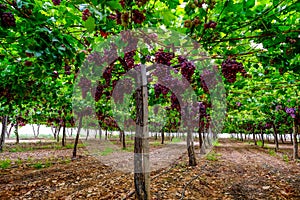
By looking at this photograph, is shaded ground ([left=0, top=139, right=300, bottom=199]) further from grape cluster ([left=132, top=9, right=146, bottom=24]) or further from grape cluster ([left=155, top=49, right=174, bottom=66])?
grape cluster ([left=132, top=9, right=146, bottom=24])

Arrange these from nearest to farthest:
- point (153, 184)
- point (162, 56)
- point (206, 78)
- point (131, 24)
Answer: point (131, 24)
point (162, 56)
point (206, 78)
point (153, 184)

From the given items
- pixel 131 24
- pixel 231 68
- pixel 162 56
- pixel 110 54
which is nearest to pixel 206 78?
pixel 231 68

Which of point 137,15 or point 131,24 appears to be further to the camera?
point 131,24

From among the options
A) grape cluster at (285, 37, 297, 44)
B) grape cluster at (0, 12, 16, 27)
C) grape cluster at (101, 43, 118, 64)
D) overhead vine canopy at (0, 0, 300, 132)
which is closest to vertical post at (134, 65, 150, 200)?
grape cluster at (101, 43, 118, 64)

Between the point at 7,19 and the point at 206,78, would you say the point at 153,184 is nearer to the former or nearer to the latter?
the point at 206,78

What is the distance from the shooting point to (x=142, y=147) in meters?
4.48

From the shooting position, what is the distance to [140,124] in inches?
179

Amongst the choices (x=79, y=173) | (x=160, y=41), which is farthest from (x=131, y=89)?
(x=79, y=173)

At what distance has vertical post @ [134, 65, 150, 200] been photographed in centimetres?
441

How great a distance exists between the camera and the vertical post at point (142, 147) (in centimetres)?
441

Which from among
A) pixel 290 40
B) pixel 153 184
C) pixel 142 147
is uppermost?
pixel 290 40

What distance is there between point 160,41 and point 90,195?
17.2 ft

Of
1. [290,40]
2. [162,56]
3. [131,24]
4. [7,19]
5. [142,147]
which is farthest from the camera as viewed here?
[142,147]

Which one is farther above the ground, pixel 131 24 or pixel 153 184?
pixel 131 24
